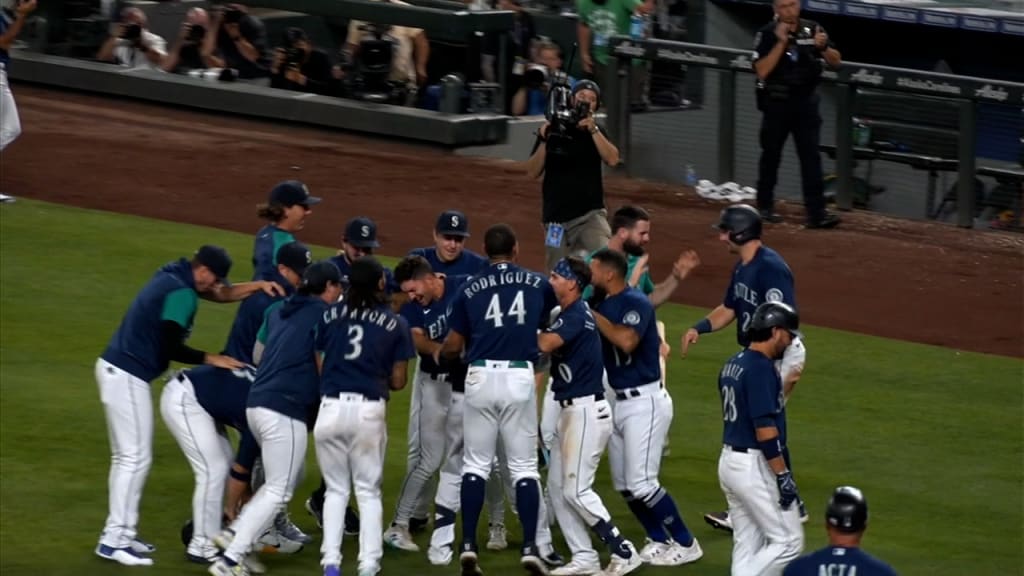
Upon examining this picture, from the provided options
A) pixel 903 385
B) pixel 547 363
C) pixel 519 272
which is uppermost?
pixel 519 272

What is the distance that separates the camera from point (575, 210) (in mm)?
11562

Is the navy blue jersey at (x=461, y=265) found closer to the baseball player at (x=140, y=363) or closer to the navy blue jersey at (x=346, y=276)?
the navy blue jersey at (x=346, y=276)

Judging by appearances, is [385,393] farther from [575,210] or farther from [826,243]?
[826,243]

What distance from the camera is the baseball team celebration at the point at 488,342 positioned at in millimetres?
8242

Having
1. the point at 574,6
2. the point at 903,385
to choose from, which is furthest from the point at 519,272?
the point at 574,6

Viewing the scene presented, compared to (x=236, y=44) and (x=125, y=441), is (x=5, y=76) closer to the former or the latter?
(x=236, y=44)

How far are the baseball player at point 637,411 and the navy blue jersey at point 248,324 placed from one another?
1659 millimetres

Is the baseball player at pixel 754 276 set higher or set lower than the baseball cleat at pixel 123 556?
higher

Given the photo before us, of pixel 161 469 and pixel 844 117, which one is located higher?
pixel 844 117

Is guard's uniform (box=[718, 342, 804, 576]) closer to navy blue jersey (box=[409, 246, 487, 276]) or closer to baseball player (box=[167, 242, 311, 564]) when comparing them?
navy blue jersey (box=[409, 246, 487, 276])

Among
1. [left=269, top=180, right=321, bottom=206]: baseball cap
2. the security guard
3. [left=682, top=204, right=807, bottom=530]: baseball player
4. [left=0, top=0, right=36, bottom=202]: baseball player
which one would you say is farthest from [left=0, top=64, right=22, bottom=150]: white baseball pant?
[left=682, top=204, right=807, bottom=530]: baseball player

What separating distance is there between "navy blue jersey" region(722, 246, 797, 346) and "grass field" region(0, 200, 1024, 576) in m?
1.27

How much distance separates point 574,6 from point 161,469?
11.9 metres

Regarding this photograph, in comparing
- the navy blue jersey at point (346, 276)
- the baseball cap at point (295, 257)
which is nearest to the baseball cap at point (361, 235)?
the navy blue jersey at point (346, 276)
